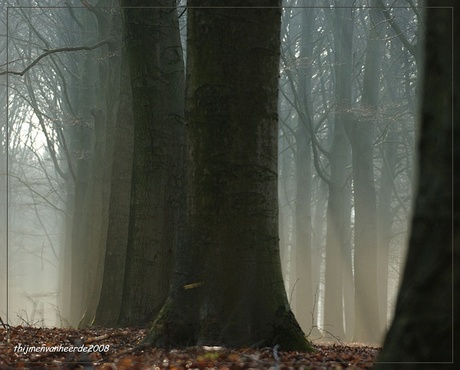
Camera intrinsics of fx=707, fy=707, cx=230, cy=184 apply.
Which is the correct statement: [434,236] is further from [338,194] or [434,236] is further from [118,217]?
[338,194]

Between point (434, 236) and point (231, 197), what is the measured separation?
8.48 feet

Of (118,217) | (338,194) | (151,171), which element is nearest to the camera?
(151,171)

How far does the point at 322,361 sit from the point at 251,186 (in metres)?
1.45

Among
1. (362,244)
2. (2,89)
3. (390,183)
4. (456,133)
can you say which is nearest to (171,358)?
(456,133)

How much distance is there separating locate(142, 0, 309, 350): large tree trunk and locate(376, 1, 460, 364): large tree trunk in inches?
95.0

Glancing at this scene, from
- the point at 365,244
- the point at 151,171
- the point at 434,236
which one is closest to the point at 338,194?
the point at 365,244

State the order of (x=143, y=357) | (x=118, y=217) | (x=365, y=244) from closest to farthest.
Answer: (x=143, y=357)
(x=118, y=217)
(x=365, y=244)

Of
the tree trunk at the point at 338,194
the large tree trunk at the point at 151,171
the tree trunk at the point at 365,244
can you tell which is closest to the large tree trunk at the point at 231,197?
the large tree trunk at the point at 151,171

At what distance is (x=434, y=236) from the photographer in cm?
308

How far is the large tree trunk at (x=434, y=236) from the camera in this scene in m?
3.03

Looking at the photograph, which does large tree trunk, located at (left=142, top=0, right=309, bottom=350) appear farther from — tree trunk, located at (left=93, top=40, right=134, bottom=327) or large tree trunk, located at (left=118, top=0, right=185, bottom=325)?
tree trunk, located at (left=93, top=40, right=134, bottom=327)

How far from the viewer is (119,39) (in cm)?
1301

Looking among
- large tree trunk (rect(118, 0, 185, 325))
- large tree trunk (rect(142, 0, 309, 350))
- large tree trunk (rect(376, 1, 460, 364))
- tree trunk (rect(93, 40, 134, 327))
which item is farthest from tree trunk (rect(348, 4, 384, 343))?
large tree trunk (rect(376, 1, 460, 364))

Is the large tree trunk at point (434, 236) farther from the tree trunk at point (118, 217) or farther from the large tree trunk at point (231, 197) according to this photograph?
the tree trunk at point (118, 217)
